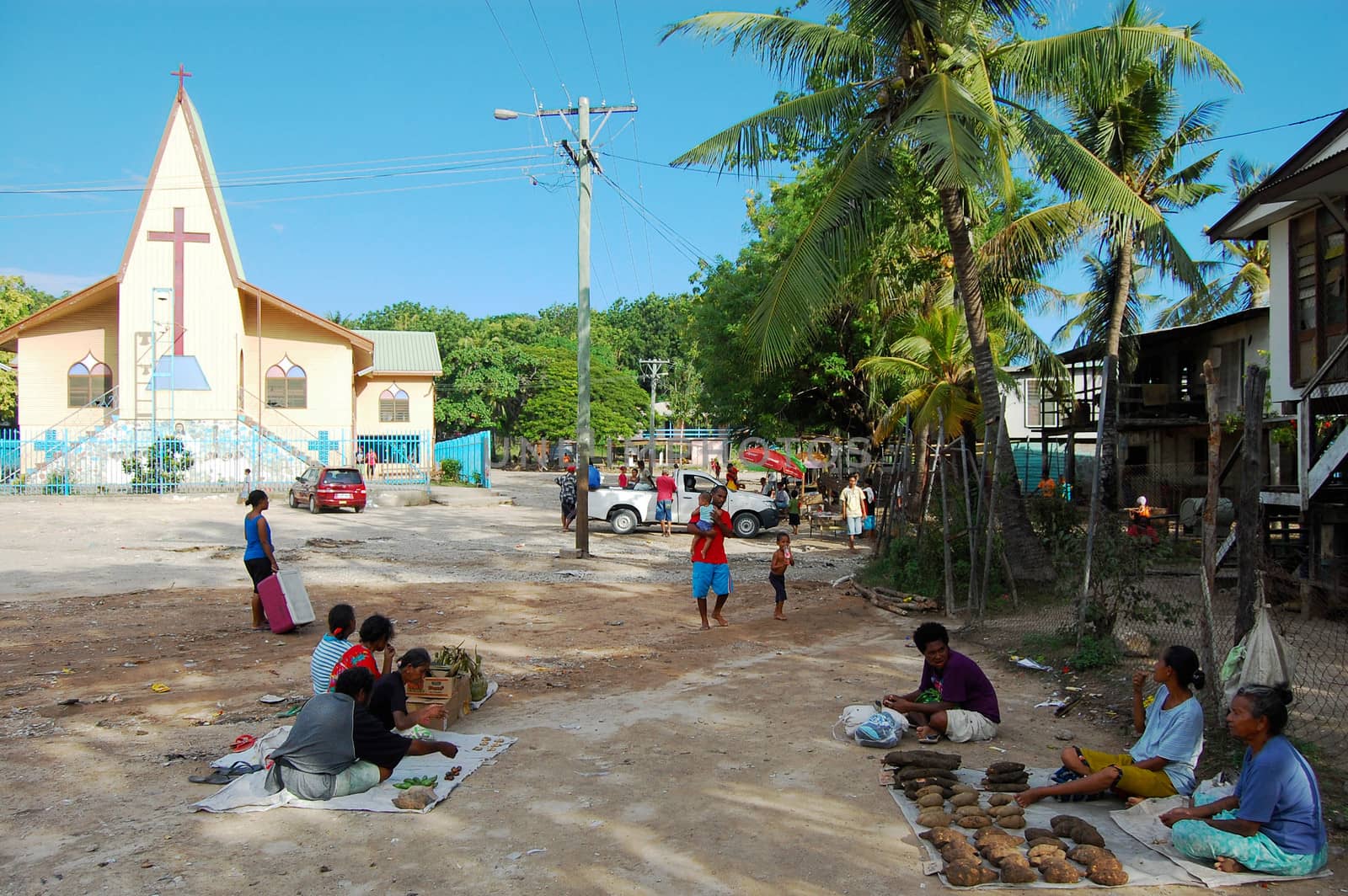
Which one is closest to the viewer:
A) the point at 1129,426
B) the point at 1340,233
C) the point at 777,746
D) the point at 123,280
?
the point at 777,746

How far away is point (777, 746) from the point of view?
6.60m

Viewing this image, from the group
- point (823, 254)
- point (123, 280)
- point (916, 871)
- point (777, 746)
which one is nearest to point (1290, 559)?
point (823, 254)

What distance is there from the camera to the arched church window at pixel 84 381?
37.2 metres

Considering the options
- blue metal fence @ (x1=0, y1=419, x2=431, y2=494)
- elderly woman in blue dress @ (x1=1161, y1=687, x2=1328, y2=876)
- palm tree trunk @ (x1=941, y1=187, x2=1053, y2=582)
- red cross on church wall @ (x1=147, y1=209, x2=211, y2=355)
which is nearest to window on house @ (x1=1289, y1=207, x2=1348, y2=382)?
palm tree trunk @ (x1=941, y1=187, x2=1053, y2=582)

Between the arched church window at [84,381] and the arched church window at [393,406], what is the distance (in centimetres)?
1351

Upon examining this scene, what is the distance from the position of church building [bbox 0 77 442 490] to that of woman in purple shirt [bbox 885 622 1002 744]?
98.2 feet

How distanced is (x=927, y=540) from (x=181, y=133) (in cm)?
3282

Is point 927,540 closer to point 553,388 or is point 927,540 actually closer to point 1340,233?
point 1340,233

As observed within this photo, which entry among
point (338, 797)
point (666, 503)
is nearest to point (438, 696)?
point (338, 797)

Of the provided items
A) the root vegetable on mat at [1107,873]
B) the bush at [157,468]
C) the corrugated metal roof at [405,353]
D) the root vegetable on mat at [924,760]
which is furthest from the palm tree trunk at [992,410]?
the corrugated metal roof at [405,353]

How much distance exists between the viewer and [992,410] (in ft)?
40.6

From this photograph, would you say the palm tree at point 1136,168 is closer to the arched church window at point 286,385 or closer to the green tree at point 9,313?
the arched church window at point 286,385

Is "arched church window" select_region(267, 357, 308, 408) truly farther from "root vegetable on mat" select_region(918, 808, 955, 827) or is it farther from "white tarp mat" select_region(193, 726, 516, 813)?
"root vegetable on mat" select_region(918, 808, 955, 827)

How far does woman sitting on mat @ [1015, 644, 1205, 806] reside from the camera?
533 cm
